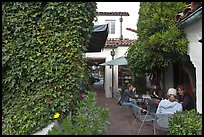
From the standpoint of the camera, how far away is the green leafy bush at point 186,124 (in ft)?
13.1

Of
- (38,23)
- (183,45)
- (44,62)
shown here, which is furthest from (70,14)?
(183,45)

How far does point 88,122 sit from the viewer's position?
3.42 metres

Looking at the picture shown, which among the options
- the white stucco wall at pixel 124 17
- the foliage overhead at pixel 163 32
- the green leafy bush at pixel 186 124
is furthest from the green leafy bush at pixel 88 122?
the white stucco wall at pixel 124 17

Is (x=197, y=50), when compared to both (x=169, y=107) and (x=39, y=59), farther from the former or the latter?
(x=39, y=59)

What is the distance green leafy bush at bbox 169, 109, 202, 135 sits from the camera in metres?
3.99

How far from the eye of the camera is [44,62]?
4.11 m

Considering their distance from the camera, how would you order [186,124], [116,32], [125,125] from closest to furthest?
[186,124] → [125,125] → [116,32]

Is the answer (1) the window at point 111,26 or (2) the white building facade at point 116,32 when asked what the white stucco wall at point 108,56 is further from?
(1) the window at point 111,26

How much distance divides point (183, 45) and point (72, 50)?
3054 millimetres

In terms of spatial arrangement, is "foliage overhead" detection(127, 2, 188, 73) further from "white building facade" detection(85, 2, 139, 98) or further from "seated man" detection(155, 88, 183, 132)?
"white building facade" detection(85, 2, 139, 98)

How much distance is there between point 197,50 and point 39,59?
3.50 m

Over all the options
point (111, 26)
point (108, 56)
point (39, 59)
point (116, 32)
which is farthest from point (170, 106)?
point (111, 26)

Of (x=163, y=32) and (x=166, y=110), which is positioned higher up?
(x=163, y=32)

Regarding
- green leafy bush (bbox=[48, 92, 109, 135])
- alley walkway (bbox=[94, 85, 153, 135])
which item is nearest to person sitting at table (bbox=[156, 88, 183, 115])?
alley walkway (bbox=[94, 85, 153, 135])
